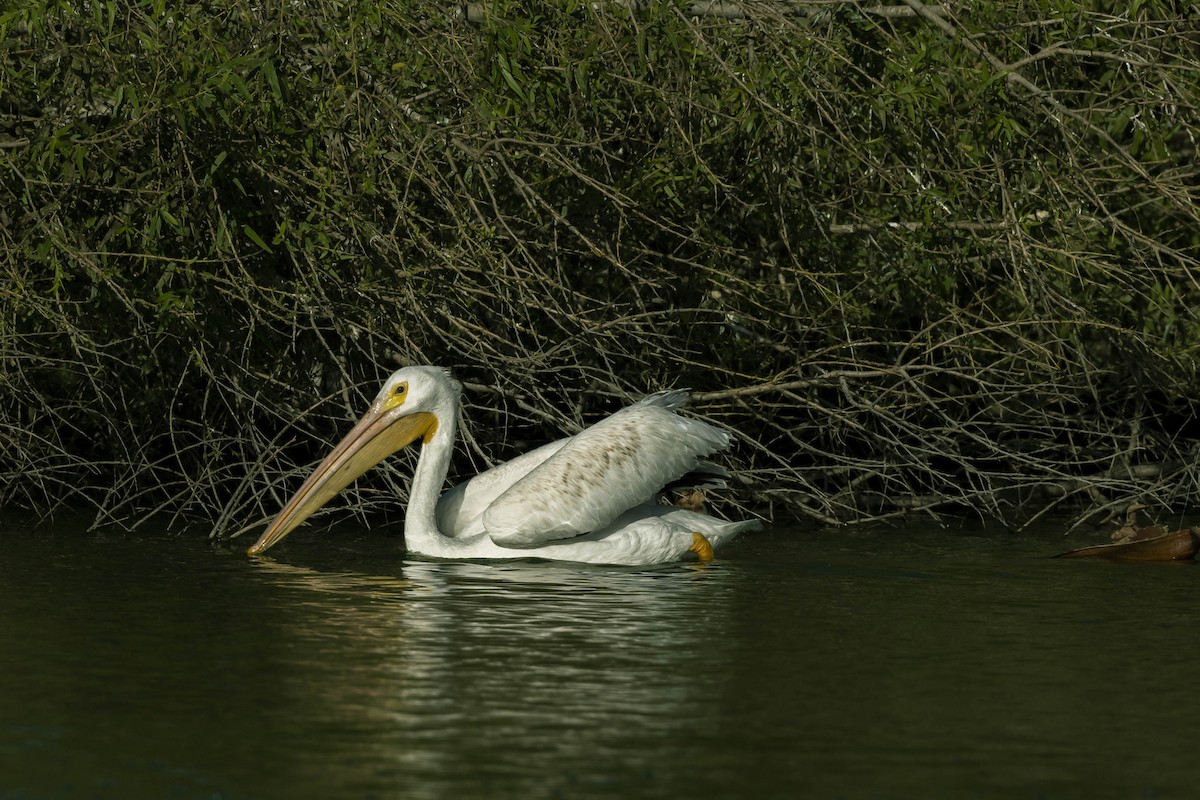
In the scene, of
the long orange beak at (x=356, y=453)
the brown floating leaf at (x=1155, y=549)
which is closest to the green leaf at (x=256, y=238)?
the long orange beak at (x=356, y=453)

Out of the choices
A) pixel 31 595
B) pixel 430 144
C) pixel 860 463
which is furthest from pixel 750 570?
pixel 31 595

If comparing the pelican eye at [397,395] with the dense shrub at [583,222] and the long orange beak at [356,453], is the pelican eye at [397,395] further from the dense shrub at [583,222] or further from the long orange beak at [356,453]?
the dense shrub at [583,222]

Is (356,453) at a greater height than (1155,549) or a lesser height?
greater

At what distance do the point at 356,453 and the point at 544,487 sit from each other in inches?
48.1

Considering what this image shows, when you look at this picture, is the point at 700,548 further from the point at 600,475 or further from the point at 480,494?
the point at 480,494

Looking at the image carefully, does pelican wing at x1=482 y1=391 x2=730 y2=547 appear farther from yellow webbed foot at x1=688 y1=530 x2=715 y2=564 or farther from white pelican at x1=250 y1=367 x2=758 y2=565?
yellow webbed foot at x1=688 y1=530 x2=715 y2=564

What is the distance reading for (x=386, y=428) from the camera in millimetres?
9883

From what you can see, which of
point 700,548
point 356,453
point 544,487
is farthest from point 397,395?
point 700,548

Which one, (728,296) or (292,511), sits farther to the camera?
(728,296)

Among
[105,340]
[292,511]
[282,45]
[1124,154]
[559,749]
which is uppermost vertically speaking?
[282,45]

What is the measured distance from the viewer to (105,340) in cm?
1049

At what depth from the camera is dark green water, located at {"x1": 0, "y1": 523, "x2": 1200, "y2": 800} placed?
480 cm

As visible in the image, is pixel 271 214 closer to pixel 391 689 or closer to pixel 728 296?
pixel 728 296

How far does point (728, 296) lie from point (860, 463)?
124 cm
